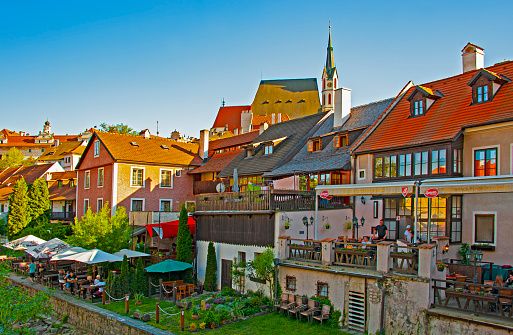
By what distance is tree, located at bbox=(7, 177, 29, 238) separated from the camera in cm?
4081

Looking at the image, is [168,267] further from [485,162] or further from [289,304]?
[485,162]

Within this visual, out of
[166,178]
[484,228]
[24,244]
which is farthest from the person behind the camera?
[166,178]

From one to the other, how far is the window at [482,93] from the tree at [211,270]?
563 inches

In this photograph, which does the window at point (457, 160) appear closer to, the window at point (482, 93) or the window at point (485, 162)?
the window at point (485, 162)

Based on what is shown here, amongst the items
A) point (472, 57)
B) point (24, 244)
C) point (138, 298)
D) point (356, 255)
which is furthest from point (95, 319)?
point (472, 57)

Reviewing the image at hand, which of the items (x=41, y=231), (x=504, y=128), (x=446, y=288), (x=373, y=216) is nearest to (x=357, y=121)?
(x=373, y=216)

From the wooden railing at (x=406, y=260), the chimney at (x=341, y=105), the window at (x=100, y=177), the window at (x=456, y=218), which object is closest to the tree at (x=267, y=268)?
the wooden railing at (x=406, y=260)

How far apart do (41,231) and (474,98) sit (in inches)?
1345

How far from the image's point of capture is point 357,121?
26.2m

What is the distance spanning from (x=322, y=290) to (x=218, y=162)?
862 inches

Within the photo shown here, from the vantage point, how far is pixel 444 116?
19984 millimetres

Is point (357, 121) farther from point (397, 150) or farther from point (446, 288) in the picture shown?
point (446, 288)

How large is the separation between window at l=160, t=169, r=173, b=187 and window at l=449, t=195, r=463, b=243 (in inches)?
998

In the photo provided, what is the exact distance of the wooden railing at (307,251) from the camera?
680 inches
